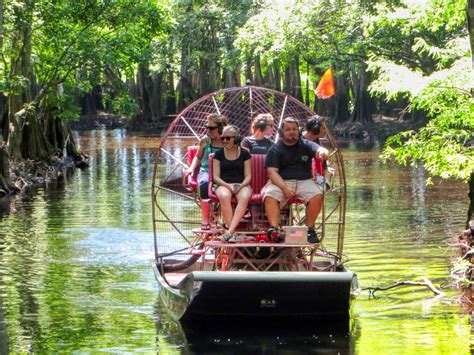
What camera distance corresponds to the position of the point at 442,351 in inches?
444

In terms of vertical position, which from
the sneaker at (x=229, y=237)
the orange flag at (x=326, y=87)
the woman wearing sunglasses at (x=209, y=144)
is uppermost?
the orange flag at (x=326, y=87)

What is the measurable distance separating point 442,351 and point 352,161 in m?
27.2

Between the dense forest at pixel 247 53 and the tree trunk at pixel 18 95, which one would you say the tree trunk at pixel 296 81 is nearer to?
the dense forest at pixel 247 53

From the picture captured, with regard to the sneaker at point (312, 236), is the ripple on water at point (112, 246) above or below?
below

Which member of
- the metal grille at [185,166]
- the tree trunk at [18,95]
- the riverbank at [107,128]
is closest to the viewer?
A: the metal grille at [185,166]

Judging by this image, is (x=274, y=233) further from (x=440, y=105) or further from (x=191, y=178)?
(x=440, y=105)

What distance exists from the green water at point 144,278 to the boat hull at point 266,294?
248 millimetres

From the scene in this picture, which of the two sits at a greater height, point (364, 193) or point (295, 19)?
point (295, 19)

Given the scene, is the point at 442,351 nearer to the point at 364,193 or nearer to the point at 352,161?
the point at 364,193

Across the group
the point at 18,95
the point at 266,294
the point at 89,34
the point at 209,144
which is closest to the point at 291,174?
the point at 209,144

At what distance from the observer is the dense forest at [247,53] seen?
15.3m

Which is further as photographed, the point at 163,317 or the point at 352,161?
the point at 352,161

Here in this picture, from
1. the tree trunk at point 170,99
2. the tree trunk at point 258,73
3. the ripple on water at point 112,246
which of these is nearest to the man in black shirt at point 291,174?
the ripple on water at point 112,246

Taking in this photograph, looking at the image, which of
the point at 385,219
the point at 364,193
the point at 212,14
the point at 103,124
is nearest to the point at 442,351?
the point at 385,219
